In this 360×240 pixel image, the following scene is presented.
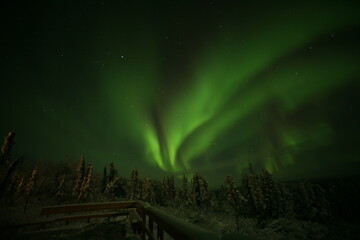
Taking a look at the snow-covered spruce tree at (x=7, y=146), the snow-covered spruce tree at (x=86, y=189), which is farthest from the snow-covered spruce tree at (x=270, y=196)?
the snow-covered spruce tree at (x=7, y=146)

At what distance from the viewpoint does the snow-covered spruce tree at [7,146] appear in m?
30.8

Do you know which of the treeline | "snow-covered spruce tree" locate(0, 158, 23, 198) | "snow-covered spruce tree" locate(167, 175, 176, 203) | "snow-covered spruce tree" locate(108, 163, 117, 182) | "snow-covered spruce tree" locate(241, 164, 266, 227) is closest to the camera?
"snow-covered spruce tree" locate(0, 158, 23, 198)

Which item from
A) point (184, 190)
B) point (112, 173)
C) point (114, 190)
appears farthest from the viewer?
point (184, 190)

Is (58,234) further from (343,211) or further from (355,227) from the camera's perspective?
(343,211)

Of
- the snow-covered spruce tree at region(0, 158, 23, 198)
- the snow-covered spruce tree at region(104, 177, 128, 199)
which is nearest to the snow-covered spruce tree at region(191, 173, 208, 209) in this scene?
the snow-covered spruce tree at region(104, 177, 128, 199)

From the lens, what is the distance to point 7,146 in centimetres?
3166

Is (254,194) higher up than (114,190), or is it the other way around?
(114,190)

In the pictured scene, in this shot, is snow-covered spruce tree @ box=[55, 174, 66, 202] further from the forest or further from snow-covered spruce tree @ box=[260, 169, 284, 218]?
snow-covered spruce tree @ box=[260, 169, 284, 218]

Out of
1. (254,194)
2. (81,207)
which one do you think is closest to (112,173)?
(254,194)

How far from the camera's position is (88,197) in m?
46.9

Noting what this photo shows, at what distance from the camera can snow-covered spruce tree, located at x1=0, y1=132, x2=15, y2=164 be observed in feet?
101

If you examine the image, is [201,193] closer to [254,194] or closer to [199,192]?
[199,192]

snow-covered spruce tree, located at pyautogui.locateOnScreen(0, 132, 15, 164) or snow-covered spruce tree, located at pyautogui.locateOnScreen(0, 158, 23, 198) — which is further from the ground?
snow-covered spruce tree, located at pyautogui.locateOnScreen(0, 132, 15, 164)

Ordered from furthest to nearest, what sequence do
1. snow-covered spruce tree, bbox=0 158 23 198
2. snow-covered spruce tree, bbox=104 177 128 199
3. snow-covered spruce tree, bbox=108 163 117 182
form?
snow-covered spruce tree, bbox=108 163 117 182 → snow-covered spruce tree, bbox=104 177 128 199 → snow-covered spruce tree, bbox=0 158 23 198
